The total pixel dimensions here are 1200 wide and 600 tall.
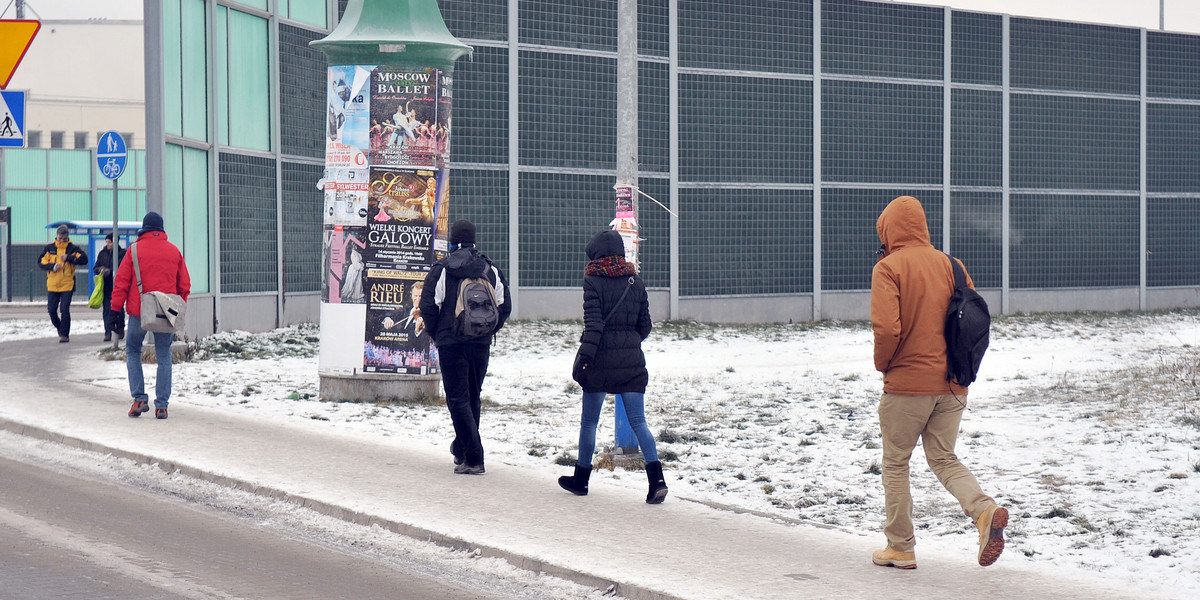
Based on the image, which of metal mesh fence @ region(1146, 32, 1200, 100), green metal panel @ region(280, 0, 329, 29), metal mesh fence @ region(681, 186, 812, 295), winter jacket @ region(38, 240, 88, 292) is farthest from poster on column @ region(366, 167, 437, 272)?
metal mesh fence @ region(1146, 32, 1200, 100)

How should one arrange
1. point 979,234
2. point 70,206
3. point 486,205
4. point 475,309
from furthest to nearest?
point 70,206, point 979,234, point 486,205, point 475,309

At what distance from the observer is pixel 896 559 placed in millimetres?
7086

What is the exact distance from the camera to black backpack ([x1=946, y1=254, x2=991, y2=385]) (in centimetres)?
693

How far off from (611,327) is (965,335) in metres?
2.64

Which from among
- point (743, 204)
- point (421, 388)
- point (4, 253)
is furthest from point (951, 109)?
point (4, 253)

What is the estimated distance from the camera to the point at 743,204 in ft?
90.6

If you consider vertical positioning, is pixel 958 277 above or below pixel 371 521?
above

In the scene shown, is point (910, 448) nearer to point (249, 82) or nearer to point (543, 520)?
point (543, 520)

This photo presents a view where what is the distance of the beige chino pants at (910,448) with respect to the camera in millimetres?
7047

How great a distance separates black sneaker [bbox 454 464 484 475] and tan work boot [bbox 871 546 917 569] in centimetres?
364

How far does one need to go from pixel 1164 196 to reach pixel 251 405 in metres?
26.3

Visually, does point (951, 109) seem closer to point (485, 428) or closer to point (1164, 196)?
point (1164, 196)

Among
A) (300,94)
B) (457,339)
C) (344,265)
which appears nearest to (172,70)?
(300,94)

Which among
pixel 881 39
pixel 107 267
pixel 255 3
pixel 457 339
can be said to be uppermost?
pixel 881 39
